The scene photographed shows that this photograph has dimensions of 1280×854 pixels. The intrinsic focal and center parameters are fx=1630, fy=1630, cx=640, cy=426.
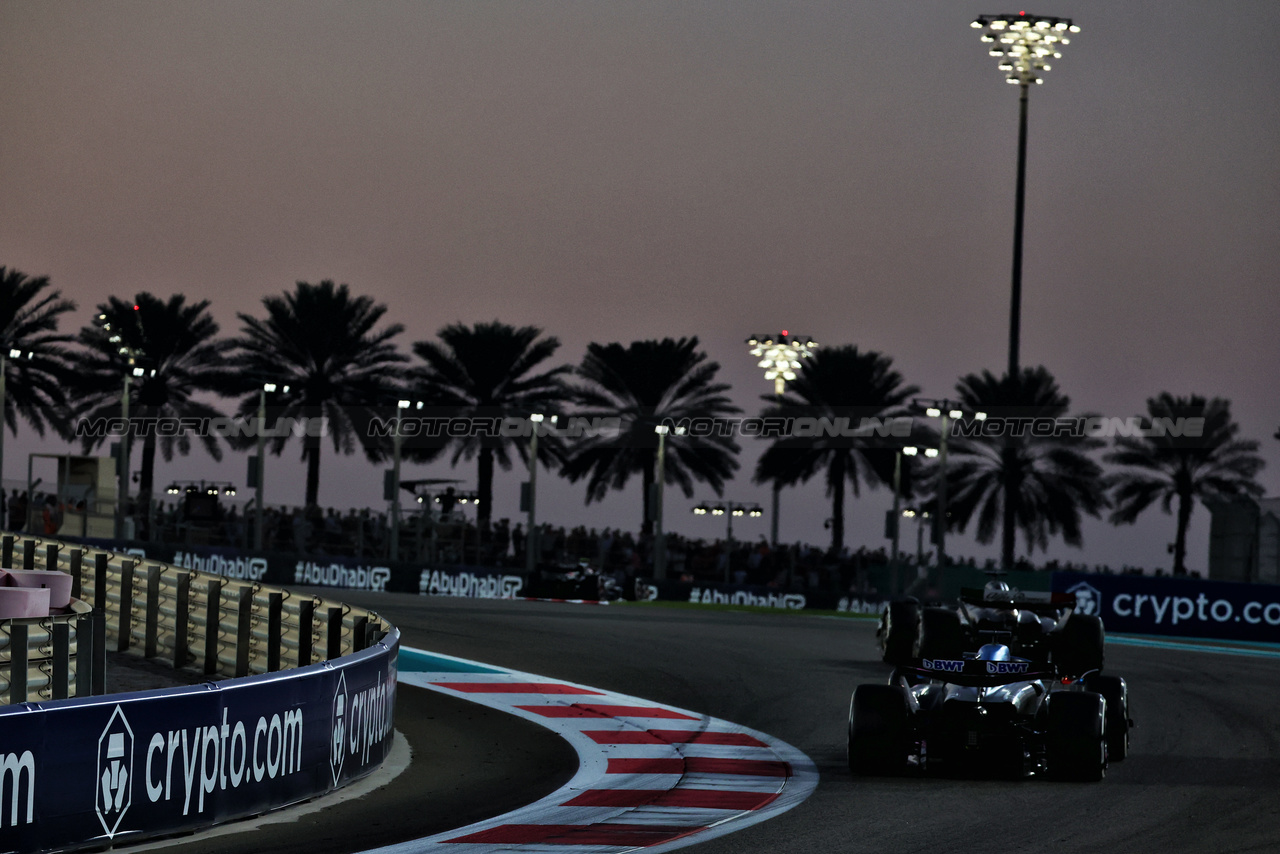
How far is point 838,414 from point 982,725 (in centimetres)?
4108

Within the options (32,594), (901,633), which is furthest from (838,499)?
(32,594)

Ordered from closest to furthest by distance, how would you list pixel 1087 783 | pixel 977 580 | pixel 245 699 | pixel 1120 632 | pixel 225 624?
pixel 245 699 → pixel 1087 783 → pixel 225 624 → pixel 1120 632 → pixel 977 580

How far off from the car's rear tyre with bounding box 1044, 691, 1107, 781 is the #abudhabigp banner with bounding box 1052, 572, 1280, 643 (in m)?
17.5

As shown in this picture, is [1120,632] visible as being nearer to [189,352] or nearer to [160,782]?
[160,782]

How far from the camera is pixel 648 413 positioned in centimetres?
5097

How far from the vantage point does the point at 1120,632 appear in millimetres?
28141

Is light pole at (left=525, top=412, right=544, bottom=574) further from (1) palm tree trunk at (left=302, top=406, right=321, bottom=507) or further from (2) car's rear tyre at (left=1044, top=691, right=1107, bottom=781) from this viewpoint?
(2) car's rear tyre at (left=1044, top=691, right=1107, bottom=781)

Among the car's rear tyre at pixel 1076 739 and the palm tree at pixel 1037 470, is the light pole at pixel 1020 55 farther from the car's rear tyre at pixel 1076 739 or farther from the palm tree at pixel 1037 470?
the car's rear tyre at pixel 1076 739

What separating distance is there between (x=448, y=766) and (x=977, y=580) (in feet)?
84.0

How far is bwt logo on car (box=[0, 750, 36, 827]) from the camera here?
293 inches

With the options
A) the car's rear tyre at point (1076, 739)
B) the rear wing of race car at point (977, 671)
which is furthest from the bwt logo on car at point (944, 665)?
the car's rear tyre at point (1076, 739)

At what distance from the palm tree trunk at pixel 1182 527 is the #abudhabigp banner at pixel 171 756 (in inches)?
1930

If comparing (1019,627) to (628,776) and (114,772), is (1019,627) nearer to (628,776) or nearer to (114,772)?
(628,776)

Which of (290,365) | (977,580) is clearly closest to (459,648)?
(977,580)
